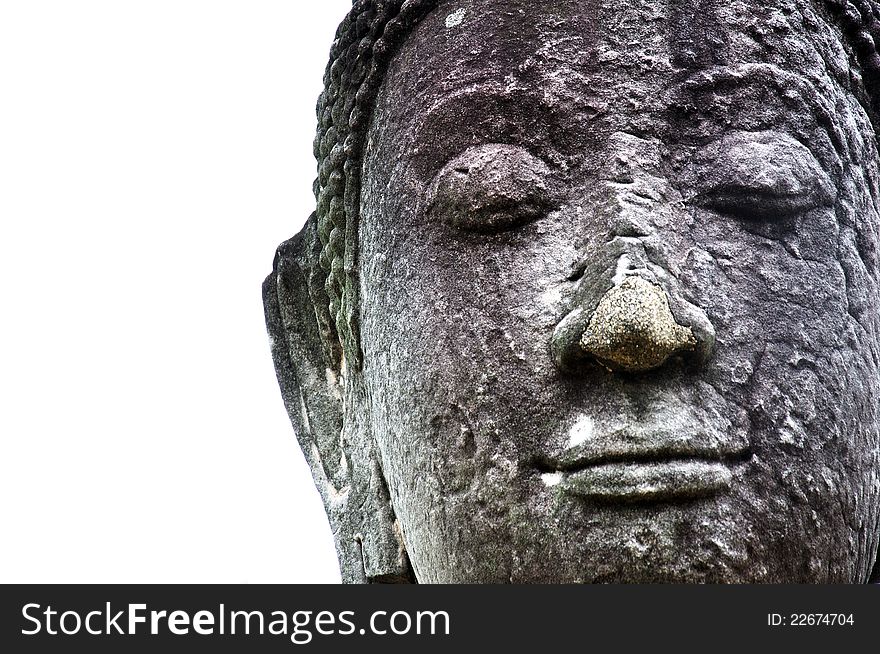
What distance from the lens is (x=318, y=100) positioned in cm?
333

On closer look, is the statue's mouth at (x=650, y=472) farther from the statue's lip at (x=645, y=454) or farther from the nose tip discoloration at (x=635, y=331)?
the nose tip discoloration at (x=635, y=331)

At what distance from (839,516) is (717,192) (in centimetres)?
72

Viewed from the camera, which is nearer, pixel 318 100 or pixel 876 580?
pixel 876 580

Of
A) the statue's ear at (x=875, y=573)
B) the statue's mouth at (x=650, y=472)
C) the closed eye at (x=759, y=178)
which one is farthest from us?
the statue's ear at (x=875, y=573)

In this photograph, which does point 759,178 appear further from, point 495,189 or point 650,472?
point 650,472

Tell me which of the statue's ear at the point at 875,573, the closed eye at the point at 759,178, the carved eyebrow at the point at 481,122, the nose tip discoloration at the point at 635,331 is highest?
the carved eyebrow at the point at 481,122

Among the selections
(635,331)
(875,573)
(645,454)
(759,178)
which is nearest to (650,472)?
(645,454)

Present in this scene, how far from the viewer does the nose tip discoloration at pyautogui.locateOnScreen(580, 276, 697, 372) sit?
236 centimetres

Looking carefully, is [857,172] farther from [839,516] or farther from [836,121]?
[839,516]

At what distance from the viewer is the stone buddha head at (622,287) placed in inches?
93.7

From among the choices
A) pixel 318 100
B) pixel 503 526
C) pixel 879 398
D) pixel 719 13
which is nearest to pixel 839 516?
pixel 879 398

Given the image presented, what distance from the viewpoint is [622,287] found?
7.93 feet

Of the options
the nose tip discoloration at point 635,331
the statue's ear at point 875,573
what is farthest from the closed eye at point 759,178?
the statue's ear at point 875,573

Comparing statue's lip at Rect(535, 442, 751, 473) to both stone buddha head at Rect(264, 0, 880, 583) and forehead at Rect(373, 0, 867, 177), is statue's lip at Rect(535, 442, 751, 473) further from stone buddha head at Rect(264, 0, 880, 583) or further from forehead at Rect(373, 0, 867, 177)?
forehead at Rect(373, 0, 867, 177)
